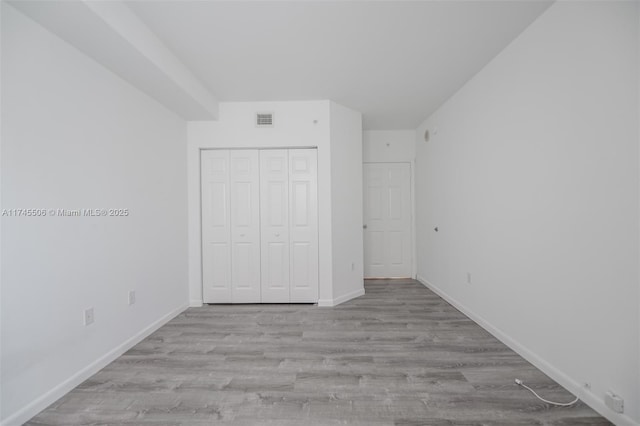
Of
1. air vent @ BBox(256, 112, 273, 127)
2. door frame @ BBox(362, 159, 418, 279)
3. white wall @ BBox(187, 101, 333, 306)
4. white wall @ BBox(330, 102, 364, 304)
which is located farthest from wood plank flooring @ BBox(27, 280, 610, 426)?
air vent @ BBox(256, 112, 273, 127)

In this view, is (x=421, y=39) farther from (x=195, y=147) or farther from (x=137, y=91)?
(x=195, y=147)

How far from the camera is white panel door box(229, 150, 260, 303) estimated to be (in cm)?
354

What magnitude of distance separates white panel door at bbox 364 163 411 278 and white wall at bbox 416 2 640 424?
5.98 ft

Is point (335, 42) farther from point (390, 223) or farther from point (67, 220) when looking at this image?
point (390, 223)

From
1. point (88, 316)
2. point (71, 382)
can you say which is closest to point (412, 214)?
point (88, 316)

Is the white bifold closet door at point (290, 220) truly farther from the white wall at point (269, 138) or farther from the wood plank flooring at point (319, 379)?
the wood plank flooring at point (319, 379)

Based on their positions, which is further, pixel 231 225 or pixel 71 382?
pixel 231 225

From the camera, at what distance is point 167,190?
307cm

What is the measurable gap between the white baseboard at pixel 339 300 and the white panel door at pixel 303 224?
125 millimetres

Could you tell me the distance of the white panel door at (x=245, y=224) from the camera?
3545 millimetres

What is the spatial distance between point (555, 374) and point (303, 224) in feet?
8.82

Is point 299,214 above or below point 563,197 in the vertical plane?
below

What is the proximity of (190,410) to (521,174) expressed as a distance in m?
2.92

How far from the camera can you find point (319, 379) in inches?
75.7
